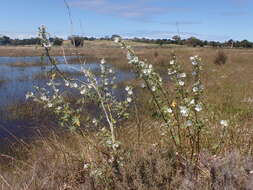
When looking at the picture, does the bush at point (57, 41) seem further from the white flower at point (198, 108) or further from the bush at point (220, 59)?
the bush at point (220, 59)

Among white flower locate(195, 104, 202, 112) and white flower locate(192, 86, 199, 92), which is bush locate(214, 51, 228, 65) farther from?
white flower locate(195, 104, 202, 112)

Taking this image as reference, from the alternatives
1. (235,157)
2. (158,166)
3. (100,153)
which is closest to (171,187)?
(158,166)

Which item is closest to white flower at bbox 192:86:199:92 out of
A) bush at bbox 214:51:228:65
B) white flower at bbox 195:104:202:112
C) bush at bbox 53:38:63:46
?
white flower at bbox 195:104:202:112

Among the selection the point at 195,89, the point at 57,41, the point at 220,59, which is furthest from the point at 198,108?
the point at 220,59

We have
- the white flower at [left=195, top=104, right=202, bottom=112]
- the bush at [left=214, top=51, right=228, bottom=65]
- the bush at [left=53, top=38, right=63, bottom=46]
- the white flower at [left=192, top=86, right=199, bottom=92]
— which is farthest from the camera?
A: the bush at [left=214, top=51, right=228, bottom=65]

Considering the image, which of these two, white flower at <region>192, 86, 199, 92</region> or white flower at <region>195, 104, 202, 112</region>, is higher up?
white flower at <region>192, 86, 199, 92</region>

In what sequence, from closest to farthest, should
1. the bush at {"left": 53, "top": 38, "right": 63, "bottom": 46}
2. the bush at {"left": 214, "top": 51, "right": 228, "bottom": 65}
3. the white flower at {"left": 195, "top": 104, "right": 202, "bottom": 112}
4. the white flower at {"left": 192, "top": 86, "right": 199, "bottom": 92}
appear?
the white flower at {"left": 195, "top": 104, "right": 202, "bottom": 112}, the white flower at {"left": 192, "top": 86, "right": 199, "bottom": 92}, the bush at {"left": 53, "top": 38, "right": 63, "bottom": 46}, the bush at {"left": 214, "top": 51, "right": 228, "bottom": 65}

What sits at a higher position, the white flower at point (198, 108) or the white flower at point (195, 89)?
the white flower at point (195, 89)

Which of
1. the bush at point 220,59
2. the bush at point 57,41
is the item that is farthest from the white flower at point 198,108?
the bush at point 220,59

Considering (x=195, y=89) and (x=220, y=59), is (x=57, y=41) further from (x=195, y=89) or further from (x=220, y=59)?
(x=220, y=59)

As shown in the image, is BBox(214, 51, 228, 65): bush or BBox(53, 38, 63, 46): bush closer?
BBox(53, 38, 63, 46): bush

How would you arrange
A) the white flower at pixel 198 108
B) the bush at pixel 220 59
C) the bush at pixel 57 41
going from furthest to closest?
1. the bush at pixel 220 59
2. the bush at pixel 57 41
3. the white flower at pixel 198 108

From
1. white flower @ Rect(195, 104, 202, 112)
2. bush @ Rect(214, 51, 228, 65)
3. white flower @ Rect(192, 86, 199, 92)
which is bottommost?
bush @ Rect(214, 51, 228, 65)

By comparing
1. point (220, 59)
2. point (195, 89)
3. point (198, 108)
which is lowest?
point (220, 59)
